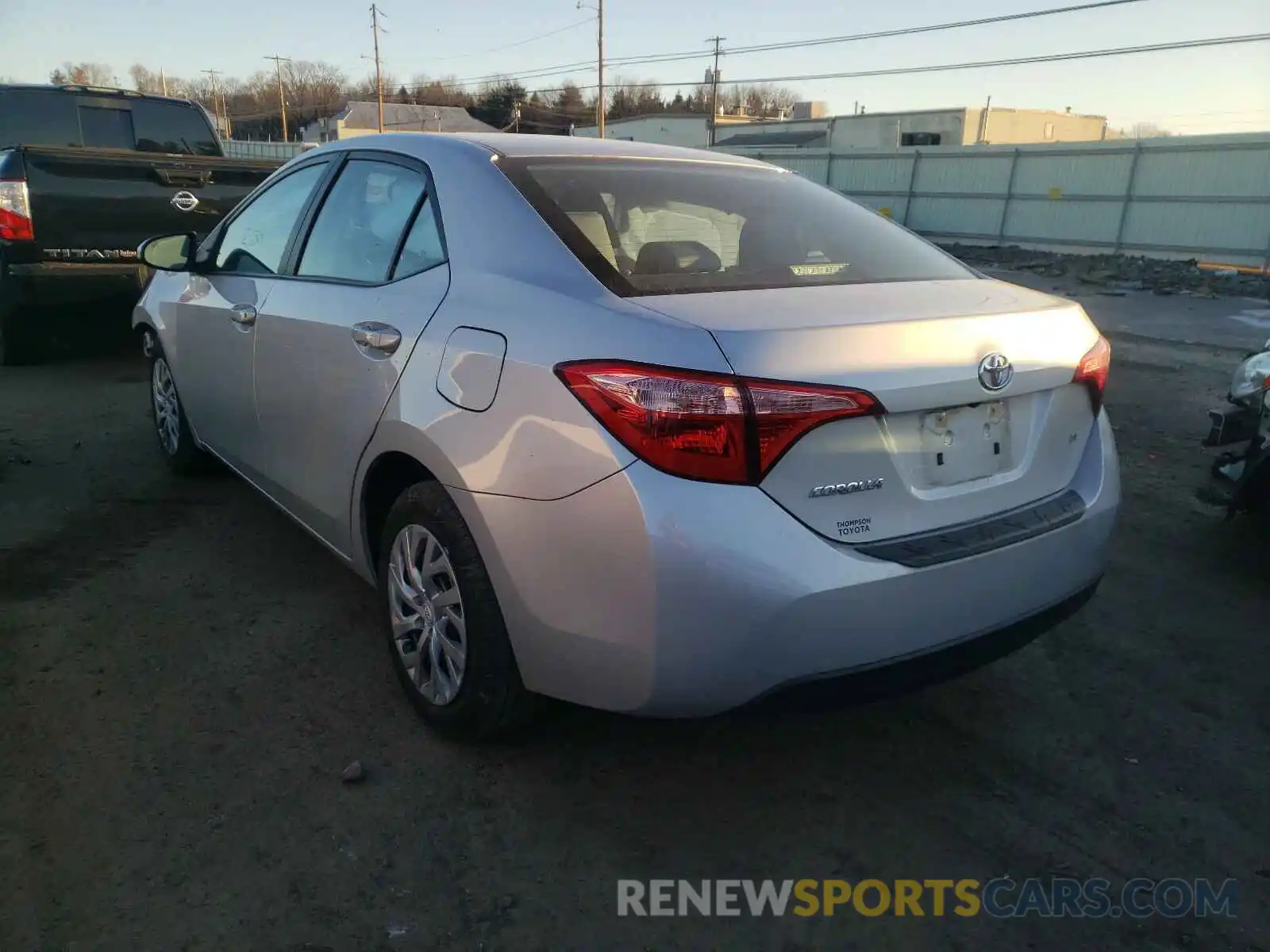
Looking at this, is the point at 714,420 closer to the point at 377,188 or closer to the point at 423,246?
the point at 423,246

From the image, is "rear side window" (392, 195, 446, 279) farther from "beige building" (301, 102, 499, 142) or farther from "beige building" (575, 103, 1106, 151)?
"beige building" (301, 102, 499, 142)

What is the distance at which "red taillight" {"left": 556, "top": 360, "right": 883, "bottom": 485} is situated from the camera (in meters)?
2.02

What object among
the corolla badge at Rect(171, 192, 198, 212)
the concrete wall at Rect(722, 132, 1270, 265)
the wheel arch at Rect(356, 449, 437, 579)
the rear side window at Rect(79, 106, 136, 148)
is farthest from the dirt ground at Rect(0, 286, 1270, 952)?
the concrete wall at Rect(722, 132, 1270, 265)

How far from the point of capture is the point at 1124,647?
346 centimetres

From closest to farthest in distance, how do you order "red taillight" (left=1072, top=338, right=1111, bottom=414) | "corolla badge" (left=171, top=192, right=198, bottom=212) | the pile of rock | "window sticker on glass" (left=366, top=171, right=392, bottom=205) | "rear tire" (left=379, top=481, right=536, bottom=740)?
1. "rear tire" (left=379, top=481, right=536, bottom=740)
2. "red taillight" (left=1072, top=338, right=1111, bottom=414)
3. "window sticker on glass" (left=366, top=171, right=392, bottom=205)
4. "corolla badge" (left=171, top=192, right=198, bottom=212)
5. the pile of rock

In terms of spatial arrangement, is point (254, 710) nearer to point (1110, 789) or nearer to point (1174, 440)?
point (1110, 789)

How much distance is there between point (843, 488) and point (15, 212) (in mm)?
6920

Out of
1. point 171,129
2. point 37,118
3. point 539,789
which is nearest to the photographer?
point 539,789

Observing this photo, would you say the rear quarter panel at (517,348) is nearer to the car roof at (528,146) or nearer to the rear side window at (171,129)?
the car roof at (528,146)

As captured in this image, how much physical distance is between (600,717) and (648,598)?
991 millimetres

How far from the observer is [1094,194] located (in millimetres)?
26016

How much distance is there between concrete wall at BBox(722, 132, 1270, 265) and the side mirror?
2478 centimetres

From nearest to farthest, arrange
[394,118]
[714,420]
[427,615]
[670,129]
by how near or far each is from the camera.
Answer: [714,420] < [427,615] < [670,129] < [394,118]

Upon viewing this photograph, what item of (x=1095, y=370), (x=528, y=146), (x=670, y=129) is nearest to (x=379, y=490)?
(x=528, y=146)
